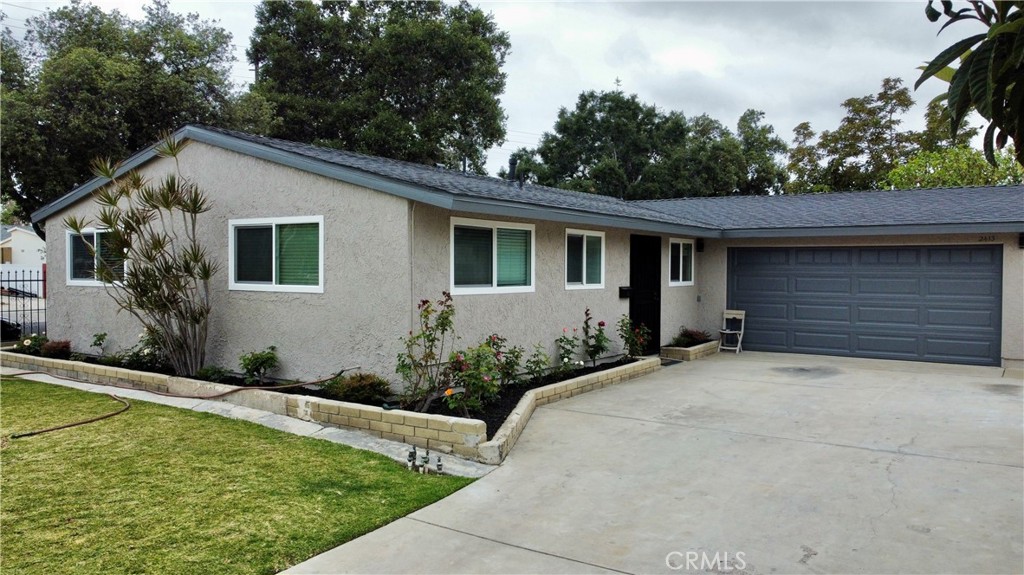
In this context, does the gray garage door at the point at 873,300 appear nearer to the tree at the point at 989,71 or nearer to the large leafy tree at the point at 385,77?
the tree at the point at 989,71

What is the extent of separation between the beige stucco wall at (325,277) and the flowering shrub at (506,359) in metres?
1.16

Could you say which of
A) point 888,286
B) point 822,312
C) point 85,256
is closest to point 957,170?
point 888,286

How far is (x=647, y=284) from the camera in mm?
11797

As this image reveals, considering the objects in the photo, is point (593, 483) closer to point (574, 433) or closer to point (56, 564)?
point (574, 433)

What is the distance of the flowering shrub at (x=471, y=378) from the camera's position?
20.8 feet

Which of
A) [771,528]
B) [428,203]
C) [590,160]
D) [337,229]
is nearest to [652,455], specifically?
[771,528]

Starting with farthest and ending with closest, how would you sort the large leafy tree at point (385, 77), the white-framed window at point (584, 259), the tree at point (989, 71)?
the large leafy tree at point (385, 77)
the white-framed window at point (584, 259)
the tree at point (989, 71)

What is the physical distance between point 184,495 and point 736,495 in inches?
152

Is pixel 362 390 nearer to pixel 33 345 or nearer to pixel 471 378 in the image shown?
pixel 471 378

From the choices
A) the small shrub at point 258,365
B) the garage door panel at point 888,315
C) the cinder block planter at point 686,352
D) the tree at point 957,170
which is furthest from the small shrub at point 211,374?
the tree at point 957,170

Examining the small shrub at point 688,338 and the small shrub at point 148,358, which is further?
the small shrub at point 688,338

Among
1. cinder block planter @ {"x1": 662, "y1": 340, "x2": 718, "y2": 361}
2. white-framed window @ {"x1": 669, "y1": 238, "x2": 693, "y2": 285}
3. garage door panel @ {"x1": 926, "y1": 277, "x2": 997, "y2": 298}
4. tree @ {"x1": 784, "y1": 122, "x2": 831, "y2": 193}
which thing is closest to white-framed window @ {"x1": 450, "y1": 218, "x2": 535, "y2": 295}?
cinder block planter @ {"x1": 662, "y1": 340, "x2": 718, "y2": 361}

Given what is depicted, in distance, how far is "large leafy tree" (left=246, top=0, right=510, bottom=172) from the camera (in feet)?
77.4

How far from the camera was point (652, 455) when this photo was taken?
567 centimetres
